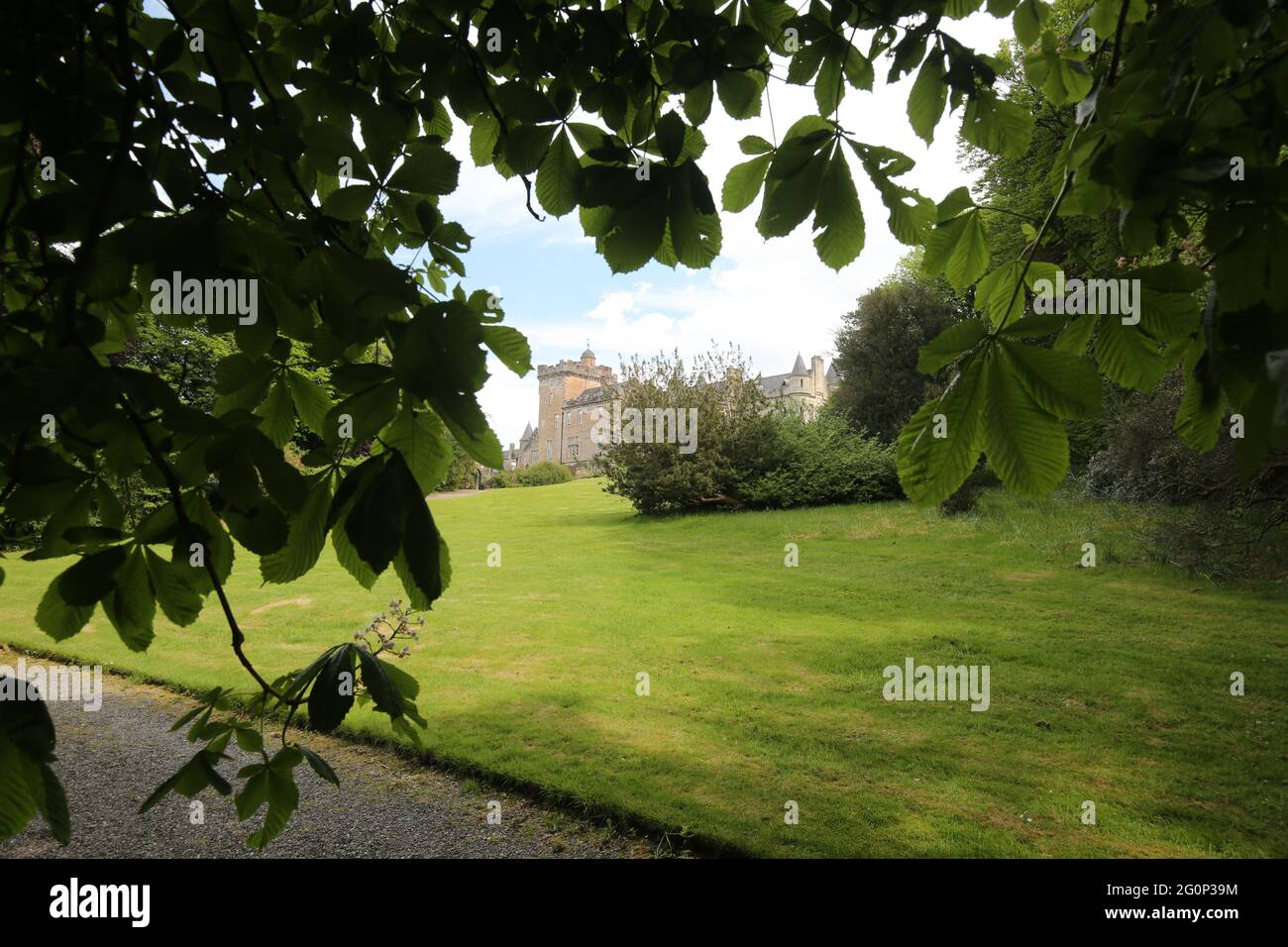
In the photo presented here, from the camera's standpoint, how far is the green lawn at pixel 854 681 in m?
3.74

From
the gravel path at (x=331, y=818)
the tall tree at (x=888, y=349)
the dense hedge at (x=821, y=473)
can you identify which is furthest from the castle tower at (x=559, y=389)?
the gravel path at (x=331, y=818)

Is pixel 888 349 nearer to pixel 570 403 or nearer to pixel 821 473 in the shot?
pixel 821 473

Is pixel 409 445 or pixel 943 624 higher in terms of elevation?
pixel 409 445

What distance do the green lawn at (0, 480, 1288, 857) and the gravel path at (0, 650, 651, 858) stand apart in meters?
0.25

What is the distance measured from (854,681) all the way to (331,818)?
3904 millimetres

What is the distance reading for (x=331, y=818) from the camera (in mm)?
3943

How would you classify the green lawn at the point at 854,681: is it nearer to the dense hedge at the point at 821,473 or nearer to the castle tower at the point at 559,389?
the dense hedge at the point at 821,473

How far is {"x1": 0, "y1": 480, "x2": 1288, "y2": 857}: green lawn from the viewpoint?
3742 millimetres

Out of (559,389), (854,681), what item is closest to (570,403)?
(559,389)

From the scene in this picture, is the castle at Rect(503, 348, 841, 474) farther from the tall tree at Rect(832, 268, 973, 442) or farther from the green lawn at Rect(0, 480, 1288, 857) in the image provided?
the green lawn at Rect(0, 480, 1288, 857)
